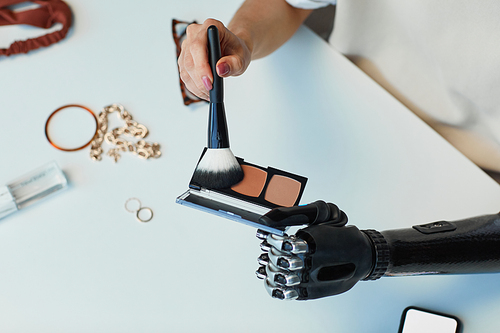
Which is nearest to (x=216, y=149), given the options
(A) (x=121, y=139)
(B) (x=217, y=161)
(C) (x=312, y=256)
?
(B) (x=217, y=161)

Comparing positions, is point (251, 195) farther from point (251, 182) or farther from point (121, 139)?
point (121, 139)

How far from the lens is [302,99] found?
Answer: 0.58 meters

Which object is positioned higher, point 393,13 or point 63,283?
point 393,13

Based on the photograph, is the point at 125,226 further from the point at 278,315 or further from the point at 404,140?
the point at 404,140

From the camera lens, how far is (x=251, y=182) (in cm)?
44

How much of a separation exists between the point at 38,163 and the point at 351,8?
1.74 feet

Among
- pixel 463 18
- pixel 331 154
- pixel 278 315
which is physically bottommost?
pixel 278 315

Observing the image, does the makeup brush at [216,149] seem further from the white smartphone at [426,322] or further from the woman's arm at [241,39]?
the white smartphone at [426,322]

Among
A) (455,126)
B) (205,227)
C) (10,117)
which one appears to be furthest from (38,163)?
(455,126)

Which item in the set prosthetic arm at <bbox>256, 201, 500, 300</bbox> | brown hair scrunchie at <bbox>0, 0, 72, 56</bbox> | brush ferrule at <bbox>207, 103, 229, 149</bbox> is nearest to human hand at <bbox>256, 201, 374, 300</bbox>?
prosthetic arm at <bbox>256, 201, 500, 300</bbox>

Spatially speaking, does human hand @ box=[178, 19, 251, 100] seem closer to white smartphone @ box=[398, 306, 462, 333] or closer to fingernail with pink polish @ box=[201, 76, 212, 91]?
fingernail with pink polish @ box=[201, 76, 212, 91]

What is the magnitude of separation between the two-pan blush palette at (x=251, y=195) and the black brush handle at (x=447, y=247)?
4.8 inches

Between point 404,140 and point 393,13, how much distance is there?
0.59ft

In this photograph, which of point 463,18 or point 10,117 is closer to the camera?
point 463,18
